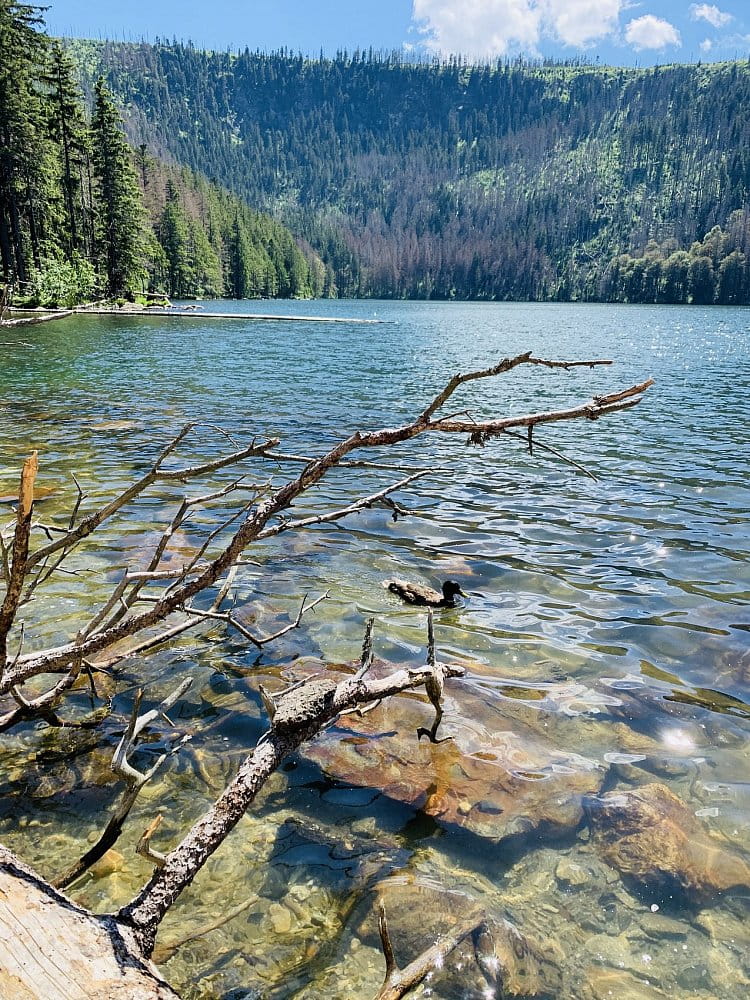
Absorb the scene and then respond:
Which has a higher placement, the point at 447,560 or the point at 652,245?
the point at 652,245

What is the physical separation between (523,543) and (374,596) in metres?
2.68

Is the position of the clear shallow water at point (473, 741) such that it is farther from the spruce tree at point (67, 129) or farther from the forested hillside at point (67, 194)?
the spruce tree at point (67, 129)

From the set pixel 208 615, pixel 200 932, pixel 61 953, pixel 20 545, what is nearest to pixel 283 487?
pixel 20 545

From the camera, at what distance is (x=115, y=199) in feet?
206

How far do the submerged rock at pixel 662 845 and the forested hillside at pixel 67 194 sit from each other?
25.7 meters

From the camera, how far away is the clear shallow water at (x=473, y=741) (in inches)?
118

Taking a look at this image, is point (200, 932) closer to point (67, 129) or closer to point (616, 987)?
point (616, 987)

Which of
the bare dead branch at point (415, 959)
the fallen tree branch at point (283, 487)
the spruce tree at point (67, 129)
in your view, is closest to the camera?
the bare dead branch at point (415, 959)

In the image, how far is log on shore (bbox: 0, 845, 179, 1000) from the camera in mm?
1894

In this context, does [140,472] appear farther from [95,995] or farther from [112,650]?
[95,995]

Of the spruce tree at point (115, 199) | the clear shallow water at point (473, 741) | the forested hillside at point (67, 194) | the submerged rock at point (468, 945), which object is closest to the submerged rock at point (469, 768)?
the clear shallow water at point (473, 741)

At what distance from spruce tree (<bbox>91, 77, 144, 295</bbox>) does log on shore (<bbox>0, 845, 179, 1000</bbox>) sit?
204 feet

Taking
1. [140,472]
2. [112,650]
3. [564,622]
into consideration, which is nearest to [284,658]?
[112,650]

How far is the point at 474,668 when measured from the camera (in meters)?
5.51
